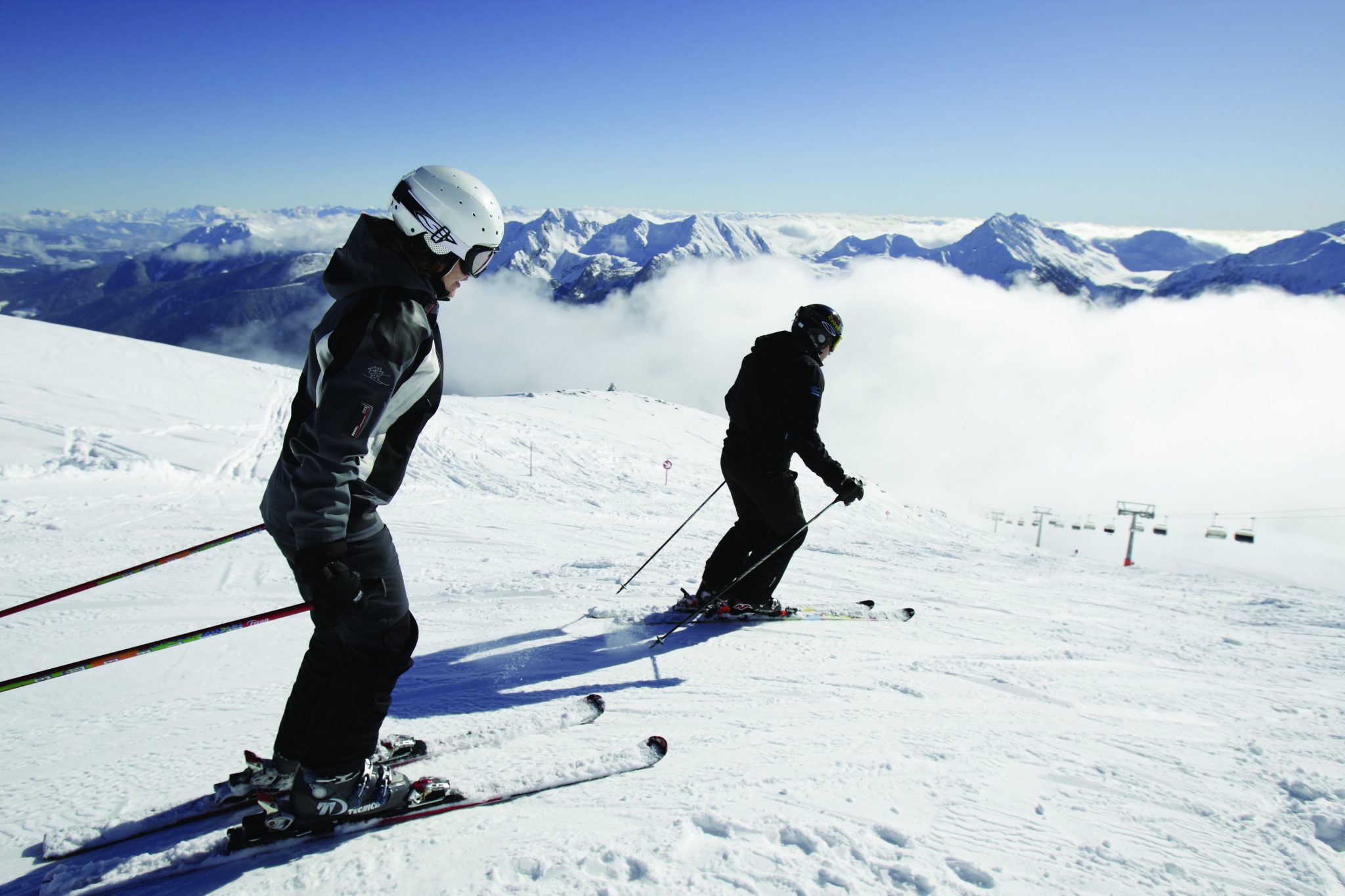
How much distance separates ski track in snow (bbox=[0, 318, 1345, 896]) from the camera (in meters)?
2.48

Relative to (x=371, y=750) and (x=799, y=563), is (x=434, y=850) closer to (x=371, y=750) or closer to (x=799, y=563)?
(x=371, y=750)

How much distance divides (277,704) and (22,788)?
110 centimetres

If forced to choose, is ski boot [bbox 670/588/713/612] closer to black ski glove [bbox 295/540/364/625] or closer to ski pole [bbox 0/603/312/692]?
ski pole [bbox 0/603/312/692]

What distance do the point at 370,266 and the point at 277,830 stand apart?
7.22ft

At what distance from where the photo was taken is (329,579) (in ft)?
7.54

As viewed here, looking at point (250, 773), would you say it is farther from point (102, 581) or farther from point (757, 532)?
point (757, 532)

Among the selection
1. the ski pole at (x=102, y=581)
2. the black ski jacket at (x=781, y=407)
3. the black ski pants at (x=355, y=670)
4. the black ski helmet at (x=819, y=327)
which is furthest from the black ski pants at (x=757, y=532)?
the ski pole at (x=102, y=581)

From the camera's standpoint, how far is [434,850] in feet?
8.34

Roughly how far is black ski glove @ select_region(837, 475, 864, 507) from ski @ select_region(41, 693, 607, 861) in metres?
2.49

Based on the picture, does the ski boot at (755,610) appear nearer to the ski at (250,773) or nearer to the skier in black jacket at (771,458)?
the skier in black jacket at (771,458)

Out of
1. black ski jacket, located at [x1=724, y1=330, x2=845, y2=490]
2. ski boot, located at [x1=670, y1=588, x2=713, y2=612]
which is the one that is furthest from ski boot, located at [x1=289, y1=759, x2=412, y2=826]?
black ski jacket, located at [x1=724, y1=330, x2=845, y2=490]

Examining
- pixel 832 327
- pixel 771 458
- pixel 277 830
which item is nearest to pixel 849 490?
pixel 771 458

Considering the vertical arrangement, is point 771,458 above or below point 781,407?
below

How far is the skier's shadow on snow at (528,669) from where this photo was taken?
160 inches
